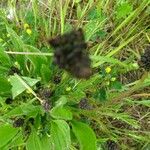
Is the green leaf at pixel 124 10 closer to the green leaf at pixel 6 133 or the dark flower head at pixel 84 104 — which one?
the dark flower head at pixel 84 104

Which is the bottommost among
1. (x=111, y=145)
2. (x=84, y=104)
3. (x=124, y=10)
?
(x=111, y=145)

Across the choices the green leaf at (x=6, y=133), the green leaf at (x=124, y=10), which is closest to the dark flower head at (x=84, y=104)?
the green leaf at (x=6, y=133)

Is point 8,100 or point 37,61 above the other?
point 37,61

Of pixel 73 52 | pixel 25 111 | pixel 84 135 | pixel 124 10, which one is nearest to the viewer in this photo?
pixel 73 52

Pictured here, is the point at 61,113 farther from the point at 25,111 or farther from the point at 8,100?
the point at 8,100

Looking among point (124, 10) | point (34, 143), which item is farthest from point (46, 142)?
point (124, 10)

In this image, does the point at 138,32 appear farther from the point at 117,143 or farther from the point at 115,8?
the point at 117,143

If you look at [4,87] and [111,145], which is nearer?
[4,87]

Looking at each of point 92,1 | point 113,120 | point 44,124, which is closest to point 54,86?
point 44,124
